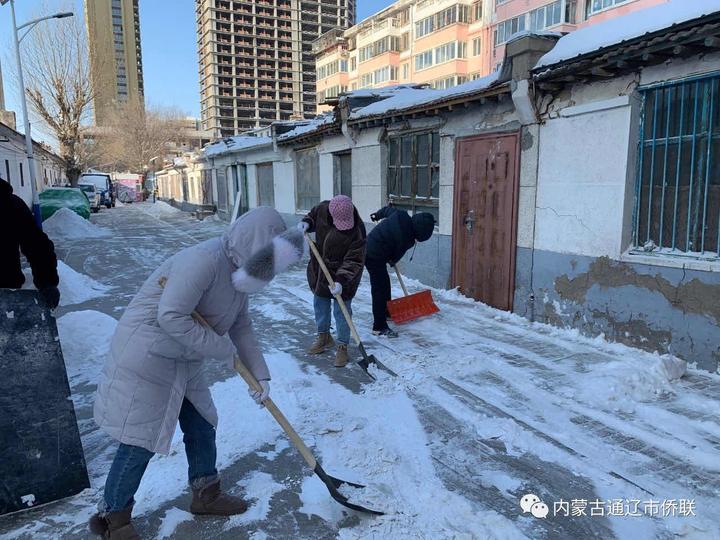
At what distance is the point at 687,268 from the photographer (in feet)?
13.8

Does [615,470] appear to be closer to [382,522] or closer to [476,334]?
[382,522]

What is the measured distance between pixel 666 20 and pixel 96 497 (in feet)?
17.2

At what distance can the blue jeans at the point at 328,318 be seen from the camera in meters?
4.68

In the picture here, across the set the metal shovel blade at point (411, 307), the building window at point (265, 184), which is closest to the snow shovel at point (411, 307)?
the metal shovel blade at point (411, 307)

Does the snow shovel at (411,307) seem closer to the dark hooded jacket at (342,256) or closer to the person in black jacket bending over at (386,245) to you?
the person in black jacket bending over at (386,245)

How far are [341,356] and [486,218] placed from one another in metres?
3.02

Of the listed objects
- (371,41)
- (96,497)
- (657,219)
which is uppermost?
(371,41)

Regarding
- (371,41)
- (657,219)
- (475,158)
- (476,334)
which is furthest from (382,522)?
(371,41)

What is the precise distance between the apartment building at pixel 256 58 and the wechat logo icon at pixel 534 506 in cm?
9225

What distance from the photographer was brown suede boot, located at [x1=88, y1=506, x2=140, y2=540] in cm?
218

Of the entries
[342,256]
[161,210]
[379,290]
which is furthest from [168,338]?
[161,210]

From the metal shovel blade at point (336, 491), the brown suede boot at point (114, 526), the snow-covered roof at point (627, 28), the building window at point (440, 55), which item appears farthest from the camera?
the building window at point (440, 55)

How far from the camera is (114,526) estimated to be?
2.19 meters

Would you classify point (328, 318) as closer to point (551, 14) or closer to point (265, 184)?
point (265, 184)
